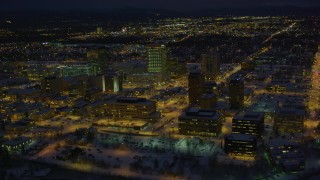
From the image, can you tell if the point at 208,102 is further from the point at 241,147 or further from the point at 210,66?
the point at 210,66

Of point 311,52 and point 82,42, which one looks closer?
point 311,52

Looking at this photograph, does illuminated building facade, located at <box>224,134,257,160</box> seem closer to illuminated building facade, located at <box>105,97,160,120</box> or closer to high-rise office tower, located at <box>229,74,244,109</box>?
illuminated building facade, located at <box>105,97,160,120</box>

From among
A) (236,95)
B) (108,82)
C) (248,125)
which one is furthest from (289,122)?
(108,82)

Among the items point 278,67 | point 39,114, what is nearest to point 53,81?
point 39,114

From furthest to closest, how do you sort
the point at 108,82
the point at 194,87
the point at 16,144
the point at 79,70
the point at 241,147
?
the point at 79,70 → the point at 108,82 → the point at 194,87 → the point at 16,144 → the point at 241,147

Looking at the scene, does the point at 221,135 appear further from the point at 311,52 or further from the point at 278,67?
the point at 311,52
